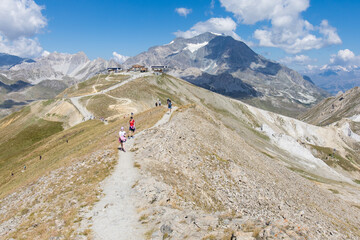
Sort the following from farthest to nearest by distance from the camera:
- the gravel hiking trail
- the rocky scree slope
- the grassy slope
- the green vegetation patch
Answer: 1. the grassy slope
2. the green vegetation patch
3. the gravel hiking trail
4. the rocky scree slope

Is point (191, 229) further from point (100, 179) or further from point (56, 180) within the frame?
point (56, 180)

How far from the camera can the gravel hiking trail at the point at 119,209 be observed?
15.6 meters

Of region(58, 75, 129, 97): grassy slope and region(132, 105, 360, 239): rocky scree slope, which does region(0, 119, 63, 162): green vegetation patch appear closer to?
region(58, 75, 129, 97): grassy slope

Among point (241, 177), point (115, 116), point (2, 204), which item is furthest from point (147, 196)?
point (115, 116)

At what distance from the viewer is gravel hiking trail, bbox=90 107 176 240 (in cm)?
1562

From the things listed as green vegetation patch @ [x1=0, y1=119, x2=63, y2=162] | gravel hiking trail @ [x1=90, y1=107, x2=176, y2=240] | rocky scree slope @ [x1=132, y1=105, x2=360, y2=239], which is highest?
rocky scree slope @ [x1=132, y1=105, x2=360, y2=239]

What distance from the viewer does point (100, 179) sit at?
77.2 feet

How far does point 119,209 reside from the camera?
1866 centimetres

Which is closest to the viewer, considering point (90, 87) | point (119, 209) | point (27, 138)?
point (119, 209)

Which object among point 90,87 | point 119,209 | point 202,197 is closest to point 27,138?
point 90,87

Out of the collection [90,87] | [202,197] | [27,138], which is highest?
[90,87]

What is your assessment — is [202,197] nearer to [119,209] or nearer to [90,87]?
[119,209]

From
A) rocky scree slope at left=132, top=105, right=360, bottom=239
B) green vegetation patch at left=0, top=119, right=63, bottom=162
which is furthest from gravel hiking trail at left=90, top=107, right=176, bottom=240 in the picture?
green vegetation patch at left=0, top=119, right=63, bottom=162

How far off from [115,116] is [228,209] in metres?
76.7
